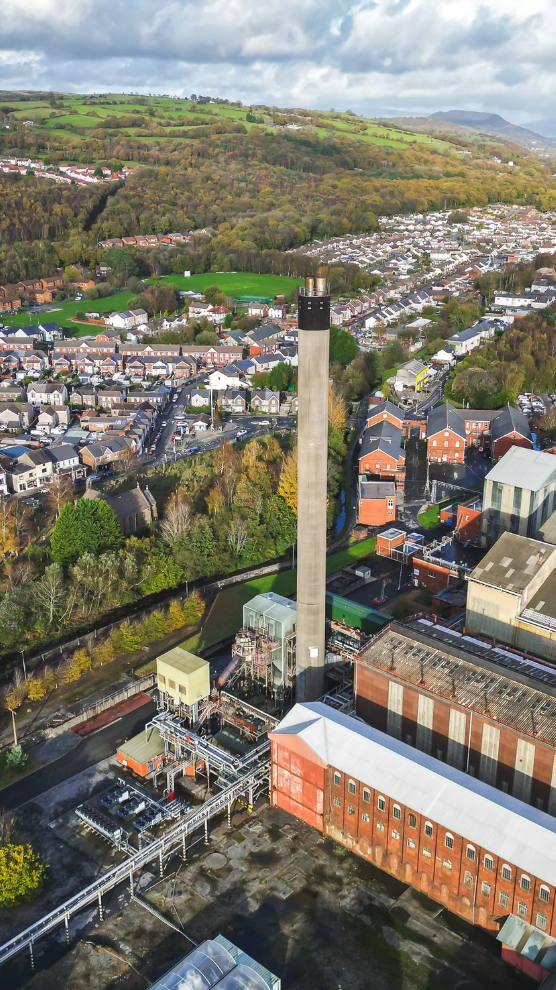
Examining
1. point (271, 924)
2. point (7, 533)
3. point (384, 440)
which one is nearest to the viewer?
point (271, 924)

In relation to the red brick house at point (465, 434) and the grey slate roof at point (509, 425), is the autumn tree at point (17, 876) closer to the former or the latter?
the red brick house at point (465, 434)

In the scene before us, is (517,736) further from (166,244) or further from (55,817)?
(166,244)

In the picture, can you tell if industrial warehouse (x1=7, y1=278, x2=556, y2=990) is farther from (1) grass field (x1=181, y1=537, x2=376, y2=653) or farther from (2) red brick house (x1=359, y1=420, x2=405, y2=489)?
(2) red brick house (x1=359, y1=420, x2=405, y2=489)

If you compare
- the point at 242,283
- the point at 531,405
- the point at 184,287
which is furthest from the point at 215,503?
the point at 242,283

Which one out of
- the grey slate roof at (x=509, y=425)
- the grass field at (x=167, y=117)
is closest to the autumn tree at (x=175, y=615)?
the grey slate roof at (x=509, y=425)

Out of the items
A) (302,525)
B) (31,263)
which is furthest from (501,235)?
(302,525)

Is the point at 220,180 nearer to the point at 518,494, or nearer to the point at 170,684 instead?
the point at 518,494
